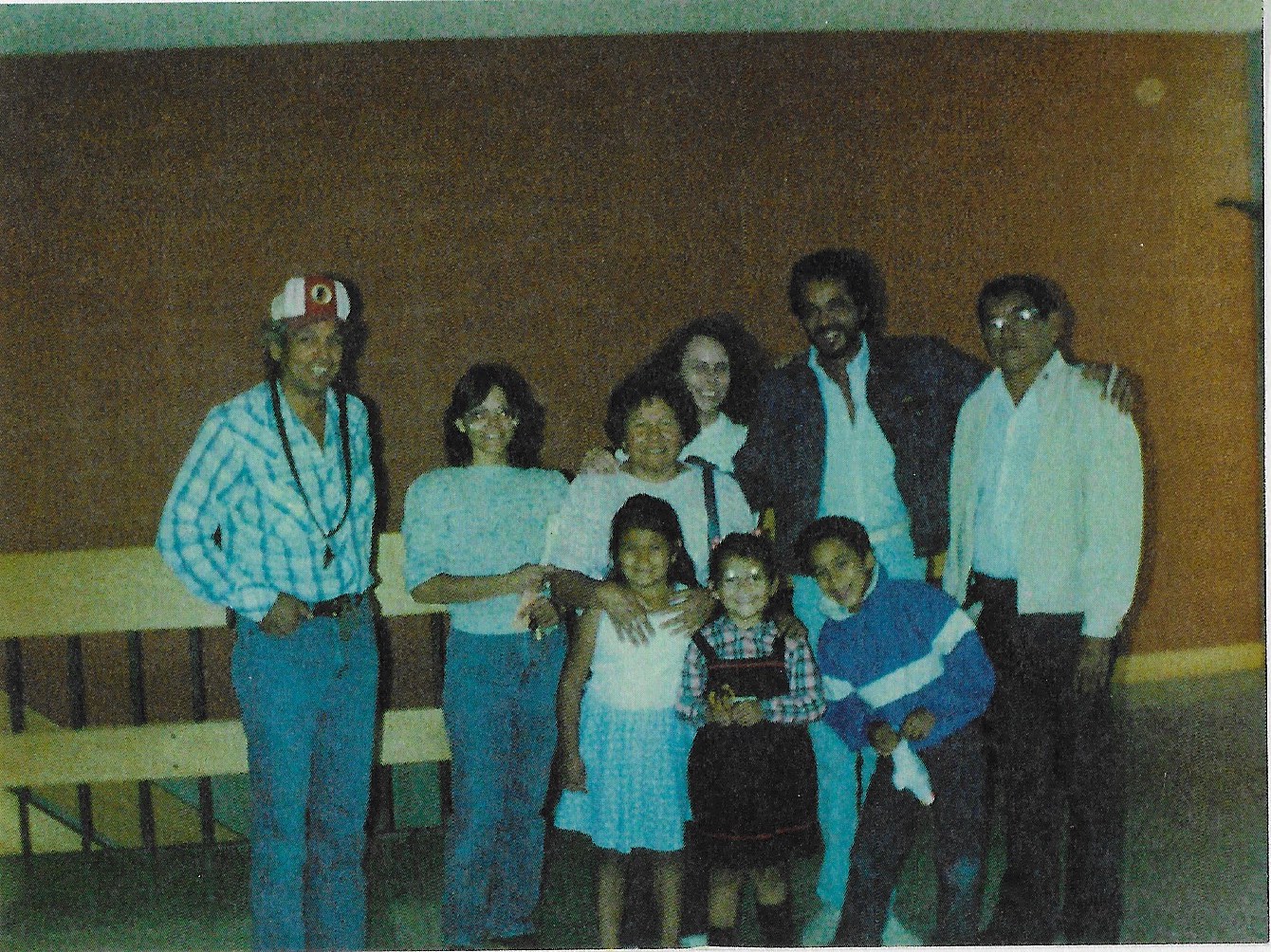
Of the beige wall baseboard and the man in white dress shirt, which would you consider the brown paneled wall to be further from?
the man in white dress shirt

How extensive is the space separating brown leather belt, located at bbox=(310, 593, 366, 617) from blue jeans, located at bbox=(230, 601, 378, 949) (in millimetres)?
20

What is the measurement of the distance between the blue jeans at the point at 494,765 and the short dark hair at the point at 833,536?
696mm

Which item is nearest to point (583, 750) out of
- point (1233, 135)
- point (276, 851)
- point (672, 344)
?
point (276, 851)

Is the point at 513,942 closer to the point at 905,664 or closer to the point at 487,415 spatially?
the point at 905,664

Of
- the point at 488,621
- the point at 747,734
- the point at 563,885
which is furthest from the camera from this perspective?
the point at 563,885

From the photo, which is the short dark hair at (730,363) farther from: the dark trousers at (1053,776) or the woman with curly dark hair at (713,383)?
the dark trousers at (1053,776)

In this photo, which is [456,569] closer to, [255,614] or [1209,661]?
[255,614]

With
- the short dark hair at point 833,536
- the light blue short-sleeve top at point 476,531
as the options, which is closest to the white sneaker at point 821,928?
the short dark hair at point 833,536

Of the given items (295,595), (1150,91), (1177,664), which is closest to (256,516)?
(295,595)

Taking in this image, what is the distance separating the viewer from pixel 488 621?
2.78 meters

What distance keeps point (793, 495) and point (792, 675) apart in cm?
57

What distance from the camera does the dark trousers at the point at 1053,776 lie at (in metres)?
2.69

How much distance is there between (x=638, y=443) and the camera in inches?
106

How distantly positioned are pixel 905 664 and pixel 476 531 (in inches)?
44.2
